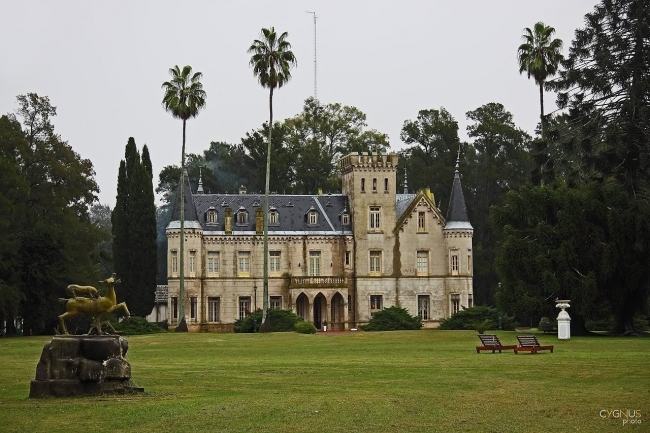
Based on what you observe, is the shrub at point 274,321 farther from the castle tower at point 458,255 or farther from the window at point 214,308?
the castle tower at point 458,255

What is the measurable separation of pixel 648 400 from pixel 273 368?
14.1 m

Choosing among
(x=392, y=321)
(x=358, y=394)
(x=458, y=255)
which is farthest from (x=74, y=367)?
(x=458, y=255)

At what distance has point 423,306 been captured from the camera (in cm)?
8712

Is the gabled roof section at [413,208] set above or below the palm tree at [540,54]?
below

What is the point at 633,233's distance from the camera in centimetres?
6003

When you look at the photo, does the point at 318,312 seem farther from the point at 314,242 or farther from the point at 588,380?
the point at 588,380

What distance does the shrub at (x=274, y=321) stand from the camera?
3014 inches

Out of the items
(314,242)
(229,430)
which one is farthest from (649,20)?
(229,430)

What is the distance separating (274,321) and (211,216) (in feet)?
38.8

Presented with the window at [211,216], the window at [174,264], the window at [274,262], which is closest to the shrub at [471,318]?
the window at [274,262]

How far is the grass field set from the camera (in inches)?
905

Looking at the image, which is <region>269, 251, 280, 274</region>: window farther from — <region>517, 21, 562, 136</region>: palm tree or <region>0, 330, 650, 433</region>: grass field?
<region>0, 330, 650, 433</region>: grass field

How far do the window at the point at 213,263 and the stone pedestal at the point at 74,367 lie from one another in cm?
5788

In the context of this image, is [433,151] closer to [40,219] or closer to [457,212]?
[457,212]
